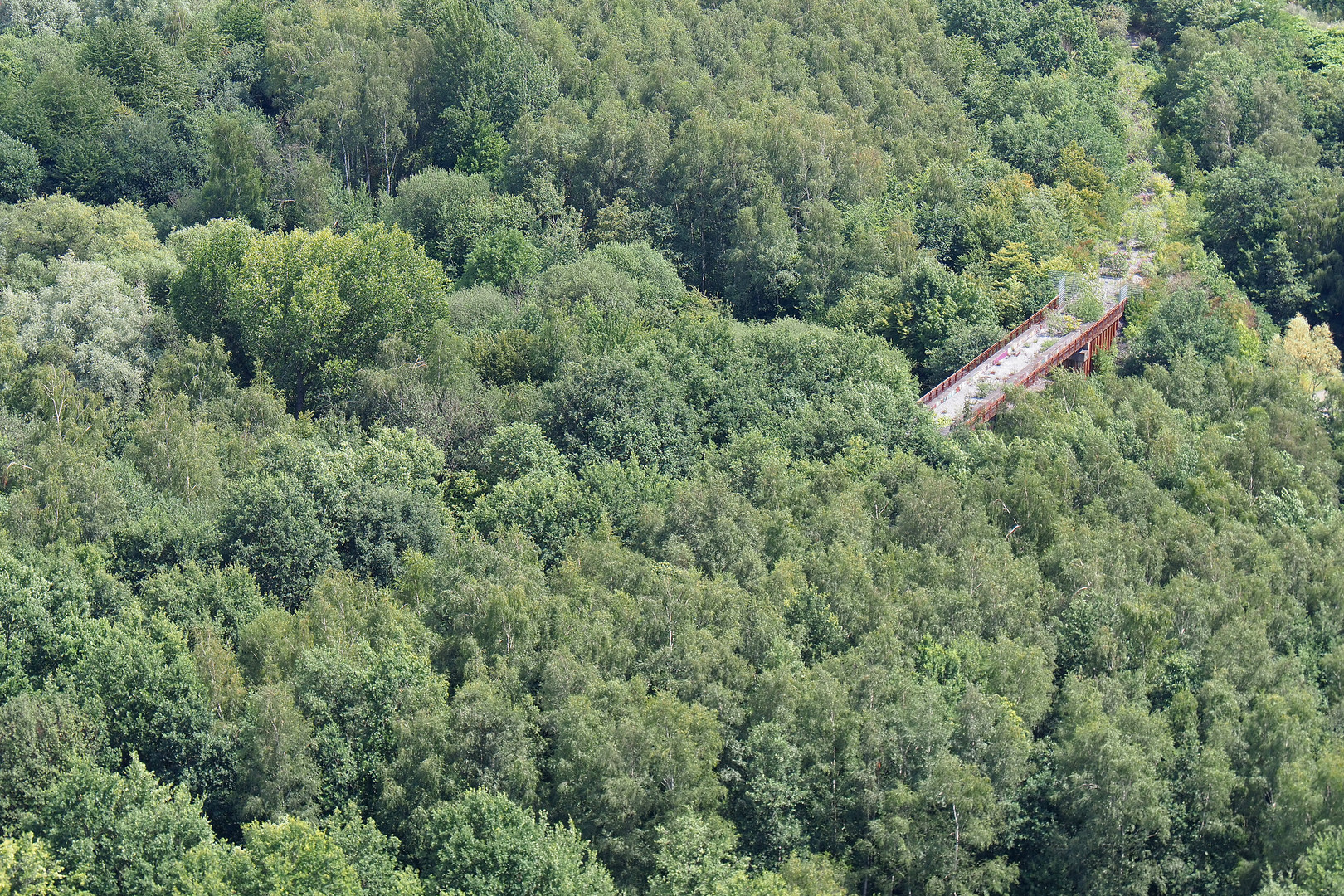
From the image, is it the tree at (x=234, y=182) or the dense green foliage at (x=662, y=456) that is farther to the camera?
the tree at (x=234, y=182)

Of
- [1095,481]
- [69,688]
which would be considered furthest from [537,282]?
[69,688]

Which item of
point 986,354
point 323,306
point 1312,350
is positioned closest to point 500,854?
point 323,306

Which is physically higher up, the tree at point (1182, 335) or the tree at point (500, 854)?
the tree at point (500, 854)

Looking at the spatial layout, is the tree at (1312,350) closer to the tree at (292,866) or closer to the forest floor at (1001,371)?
the forest floor at (1001,371)

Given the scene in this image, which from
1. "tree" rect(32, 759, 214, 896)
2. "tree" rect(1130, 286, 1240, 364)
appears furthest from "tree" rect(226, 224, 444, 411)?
"tree" rect(1130, 286, 1240, 364)

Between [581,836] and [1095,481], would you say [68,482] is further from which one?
[1095,481]

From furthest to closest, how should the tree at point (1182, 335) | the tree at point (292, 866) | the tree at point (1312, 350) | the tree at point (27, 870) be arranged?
1. the tree at point (1312, 350)
2. the tree at point (1182, 335)
3. the tree at point (27, 870)
4. the tree at point (292, 866)

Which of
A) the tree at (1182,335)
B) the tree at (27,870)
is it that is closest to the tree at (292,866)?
the tree at (27,870)

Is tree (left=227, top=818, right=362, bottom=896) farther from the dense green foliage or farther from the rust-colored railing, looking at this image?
the rust-colored railing
